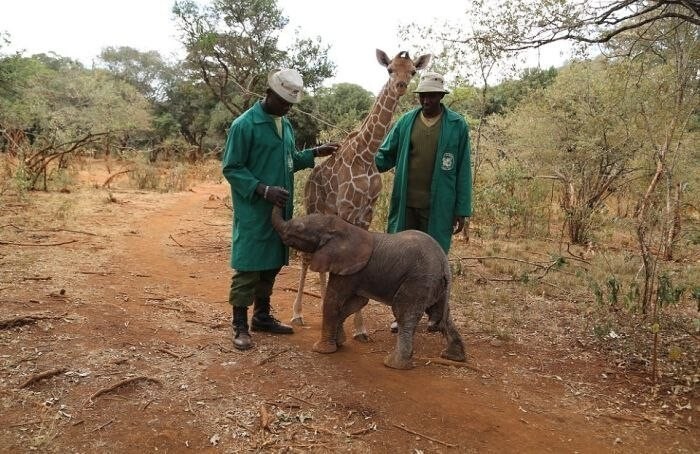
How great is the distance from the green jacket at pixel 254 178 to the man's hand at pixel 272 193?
0.17 feet

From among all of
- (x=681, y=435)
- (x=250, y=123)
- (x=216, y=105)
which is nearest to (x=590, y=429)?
(x=681, y=435)

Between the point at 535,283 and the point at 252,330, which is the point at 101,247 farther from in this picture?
the point at 535,283

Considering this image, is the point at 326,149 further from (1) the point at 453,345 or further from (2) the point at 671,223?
(2) the point at 671,223

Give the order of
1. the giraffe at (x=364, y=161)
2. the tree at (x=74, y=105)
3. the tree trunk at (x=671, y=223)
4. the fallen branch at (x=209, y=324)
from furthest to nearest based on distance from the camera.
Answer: the tree at (x=74, y=105), the tree trunk at (x=671, y=223), the fallen branch at (x=209, y=324), the giraffe at (x=364, y=161)

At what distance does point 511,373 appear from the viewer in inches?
149

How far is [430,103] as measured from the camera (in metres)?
4.09

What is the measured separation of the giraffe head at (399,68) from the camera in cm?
409

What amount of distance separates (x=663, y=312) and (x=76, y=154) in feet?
44.8

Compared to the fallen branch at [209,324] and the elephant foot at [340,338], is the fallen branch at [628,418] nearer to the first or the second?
the elephant foot at [340,338]

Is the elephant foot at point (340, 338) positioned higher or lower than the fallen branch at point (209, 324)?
higher

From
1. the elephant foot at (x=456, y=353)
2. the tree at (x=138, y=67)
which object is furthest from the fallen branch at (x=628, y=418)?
the tree at (x=138, y=67)

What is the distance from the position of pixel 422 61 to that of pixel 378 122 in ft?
2.10

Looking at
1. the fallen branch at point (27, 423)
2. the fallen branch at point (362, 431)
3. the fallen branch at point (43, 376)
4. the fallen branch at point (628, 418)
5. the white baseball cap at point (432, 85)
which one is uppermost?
the white baseball cap at point (432, 85)

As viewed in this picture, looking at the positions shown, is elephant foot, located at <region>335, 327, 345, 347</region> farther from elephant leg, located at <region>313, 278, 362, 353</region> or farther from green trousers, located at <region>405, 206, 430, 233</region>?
green trousers, located at <region>405, 206, 430, 233</region>
